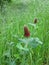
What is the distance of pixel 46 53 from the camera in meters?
2.15

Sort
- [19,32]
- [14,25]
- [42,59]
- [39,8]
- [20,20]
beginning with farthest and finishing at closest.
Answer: [39,8], [20,20], [14,25], [19,32], [42,59]

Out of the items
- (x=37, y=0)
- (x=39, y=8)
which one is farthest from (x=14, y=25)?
(x=37, y=0)

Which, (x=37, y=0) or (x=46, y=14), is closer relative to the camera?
(x=46, y=14)

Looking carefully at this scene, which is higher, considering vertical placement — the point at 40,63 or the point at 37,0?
the point at 37,0

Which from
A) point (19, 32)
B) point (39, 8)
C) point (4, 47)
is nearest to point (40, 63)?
point (4, 47)

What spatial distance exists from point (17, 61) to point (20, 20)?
960mm

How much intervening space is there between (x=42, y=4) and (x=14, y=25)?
104 cm

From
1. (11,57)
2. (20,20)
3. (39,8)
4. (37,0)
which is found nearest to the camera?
(11,57)

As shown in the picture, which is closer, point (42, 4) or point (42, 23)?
point (42, 23)

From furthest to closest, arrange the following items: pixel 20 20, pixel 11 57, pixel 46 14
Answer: pixel 46 14, pixel 20 20, pixel 11 57

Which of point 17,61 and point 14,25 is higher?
point 14,25

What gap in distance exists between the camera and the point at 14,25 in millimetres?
2631

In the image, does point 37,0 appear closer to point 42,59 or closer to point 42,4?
point 42,4

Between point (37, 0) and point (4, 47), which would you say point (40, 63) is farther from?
point (37, 0)
